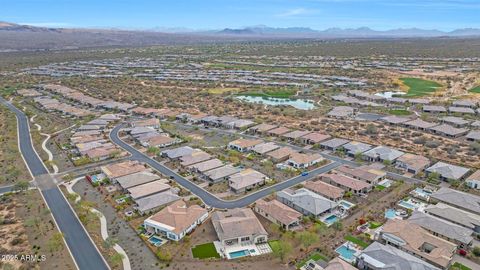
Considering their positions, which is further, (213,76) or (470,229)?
(213,76)

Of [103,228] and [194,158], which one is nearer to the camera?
[103,228]

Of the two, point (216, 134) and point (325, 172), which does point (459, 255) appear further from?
point (216, 134)

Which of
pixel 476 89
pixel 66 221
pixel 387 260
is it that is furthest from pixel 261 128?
pixel 476 89

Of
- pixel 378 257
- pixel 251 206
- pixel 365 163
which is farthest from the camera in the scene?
pixel 365 163

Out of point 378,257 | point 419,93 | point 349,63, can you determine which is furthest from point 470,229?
point 349,63

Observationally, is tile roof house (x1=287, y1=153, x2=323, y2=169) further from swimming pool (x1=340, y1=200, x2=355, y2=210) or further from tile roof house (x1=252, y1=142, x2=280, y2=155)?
swimming pool (x1=340, y1=200, x2=355, y2=210)

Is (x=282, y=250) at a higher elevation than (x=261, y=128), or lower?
lower

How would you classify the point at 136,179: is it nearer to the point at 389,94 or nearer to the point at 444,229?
the point at 444,229
